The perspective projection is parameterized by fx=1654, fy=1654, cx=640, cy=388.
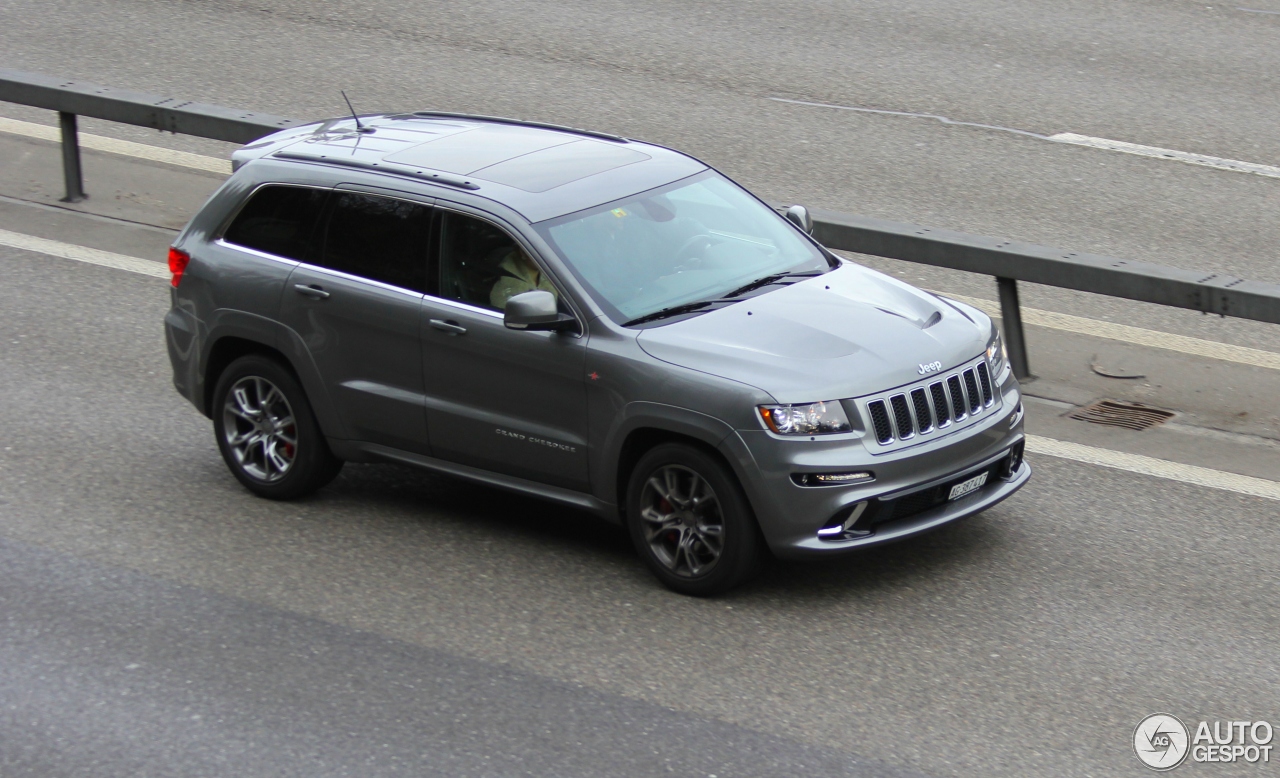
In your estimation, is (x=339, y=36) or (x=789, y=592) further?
(x=339, y=36)

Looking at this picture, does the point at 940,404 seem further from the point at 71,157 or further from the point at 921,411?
the point at 71,157

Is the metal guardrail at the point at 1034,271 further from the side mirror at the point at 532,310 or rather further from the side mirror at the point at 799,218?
the side mirror at the point at 532,310

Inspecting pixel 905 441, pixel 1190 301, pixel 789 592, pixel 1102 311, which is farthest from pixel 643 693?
pixel 1102 311

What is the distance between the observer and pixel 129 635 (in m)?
6.82

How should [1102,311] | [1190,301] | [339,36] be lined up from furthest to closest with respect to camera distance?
[339,36], [1102,311], [1190,301]

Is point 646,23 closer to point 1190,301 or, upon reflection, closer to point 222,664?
point 1190,301

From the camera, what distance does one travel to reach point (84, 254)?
38.5ft

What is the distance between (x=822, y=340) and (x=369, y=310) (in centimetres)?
215

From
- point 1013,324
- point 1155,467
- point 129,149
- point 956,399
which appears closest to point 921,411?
point 956,399

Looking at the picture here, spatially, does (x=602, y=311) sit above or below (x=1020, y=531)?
above

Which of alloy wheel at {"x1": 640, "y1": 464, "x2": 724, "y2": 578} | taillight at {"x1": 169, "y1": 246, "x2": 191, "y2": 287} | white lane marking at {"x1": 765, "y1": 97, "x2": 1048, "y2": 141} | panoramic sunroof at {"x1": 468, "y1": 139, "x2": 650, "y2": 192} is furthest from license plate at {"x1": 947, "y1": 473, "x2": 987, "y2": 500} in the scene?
white lane marking at {"x1": 765, "y1": 97, "x2": 1048, "y2": 141}

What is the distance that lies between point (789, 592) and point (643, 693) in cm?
108

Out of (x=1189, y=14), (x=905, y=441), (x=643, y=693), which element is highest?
(x=1189, y=14)

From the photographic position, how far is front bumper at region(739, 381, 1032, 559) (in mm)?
6641
